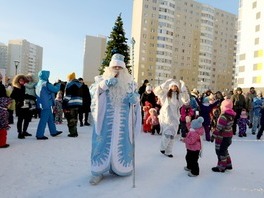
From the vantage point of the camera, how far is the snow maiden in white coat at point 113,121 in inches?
204

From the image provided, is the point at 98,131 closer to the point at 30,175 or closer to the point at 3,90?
the point at 30,175

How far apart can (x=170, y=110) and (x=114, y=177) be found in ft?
8.90

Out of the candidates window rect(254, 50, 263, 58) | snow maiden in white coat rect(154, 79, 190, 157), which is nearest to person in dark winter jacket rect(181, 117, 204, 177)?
snow maiden in white coat rect(154, 79, 190, 157)

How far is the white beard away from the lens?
17.6 feet

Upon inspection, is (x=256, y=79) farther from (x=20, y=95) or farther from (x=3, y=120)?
(x=3, y=120)

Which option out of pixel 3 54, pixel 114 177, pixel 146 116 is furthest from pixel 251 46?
pixel 3 54

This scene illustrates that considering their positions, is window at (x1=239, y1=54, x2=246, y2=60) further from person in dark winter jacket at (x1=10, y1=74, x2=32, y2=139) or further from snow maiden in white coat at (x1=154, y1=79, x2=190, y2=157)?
person in dark winter jacket at (x1=10, y1=74, x2=32, y2=139)

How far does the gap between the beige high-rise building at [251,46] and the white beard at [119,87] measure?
172ft

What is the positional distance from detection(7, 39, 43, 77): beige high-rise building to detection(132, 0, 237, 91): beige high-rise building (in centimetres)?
6736

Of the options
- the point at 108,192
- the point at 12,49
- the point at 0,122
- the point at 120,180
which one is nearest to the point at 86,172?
the point at 120,180

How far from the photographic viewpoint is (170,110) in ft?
24.9

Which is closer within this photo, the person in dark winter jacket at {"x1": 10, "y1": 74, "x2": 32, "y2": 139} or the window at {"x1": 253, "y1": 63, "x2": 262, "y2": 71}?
the person in dark winter jacket at {"x1": 10, "y1": 74, "x2": 32, "y2": 139}

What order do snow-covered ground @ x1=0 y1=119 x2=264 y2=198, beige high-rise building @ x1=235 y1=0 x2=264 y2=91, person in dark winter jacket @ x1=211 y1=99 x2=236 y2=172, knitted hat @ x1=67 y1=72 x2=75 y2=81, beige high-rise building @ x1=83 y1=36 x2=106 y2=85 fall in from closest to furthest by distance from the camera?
1. snow-covered ground @ x1=0 y1=119 x2=264 y2=198
2. person in dark winter jacket @ x1=211 y1=99 x2=236 y2=172
3. knitted hat @ x1=67 y1=72 x2=75 y2=81
4. beige high-rise building @ x1=235 y1=0 x2=264 y2=91
5. beige high-rise building @ x1=83 y1=36 x2=106 y2=85

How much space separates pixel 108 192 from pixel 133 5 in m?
87.6
